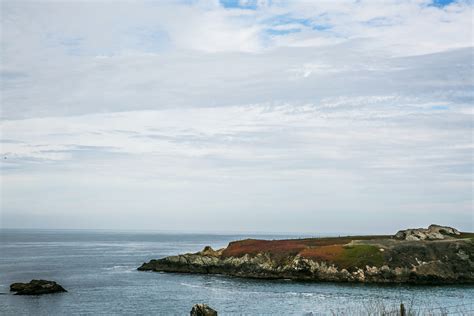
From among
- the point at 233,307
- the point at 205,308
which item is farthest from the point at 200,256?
the point at 205,308

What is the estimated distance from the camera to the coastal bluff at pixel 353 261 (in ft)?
330

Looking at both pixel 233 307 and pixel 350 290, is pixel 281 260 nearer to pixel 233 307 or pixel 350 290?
pixel 350 290

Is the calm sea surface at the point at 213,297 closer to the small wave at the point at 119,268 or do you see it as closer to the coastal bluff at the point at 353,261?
the coastal bluff at the point at 353,261

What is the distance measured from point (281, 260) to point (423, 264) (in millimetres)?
30299

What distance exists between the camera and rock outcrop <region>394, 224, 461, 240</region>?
4771 inches

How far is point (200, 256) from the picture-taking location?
12431 cm

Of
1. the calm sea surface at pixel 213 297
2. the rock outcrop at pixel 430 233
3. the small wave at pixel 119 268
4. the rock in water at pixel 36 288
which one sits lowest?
the calm sea surface at pixel 213 297

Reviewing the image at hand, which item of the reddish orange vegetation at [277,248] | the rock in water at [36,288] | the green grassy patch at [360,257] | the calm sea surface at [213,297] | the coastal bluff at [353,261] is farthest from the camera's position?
the reddish orange vegetation at [277,248]

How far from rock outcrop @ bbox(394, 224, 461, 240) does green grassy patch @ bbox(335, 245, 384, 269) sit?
1710cm

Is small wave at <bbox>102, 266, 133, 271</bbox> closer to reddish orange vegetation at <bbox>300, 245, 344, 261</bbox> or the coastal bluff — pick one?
→ the coastal bluff

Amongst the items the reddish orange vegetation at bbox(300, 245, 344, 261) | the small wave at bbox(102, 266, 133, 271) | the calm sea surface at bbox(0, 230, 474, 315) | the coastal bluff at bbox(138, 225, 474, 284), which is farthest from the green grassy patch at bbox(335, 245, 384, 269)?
the small wave at bbox(102, 266, 133, 271)

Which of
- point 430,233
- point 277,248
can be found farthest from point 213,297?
point 430,233

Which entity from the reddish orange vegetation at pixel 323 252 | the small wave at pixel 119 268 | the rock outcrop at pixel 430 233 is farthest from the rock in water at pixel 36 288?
the rock outcrop at pixel 430 233

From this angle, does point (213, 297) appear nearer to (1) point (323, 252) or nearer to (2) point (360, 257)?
(1) point (323, 252)
